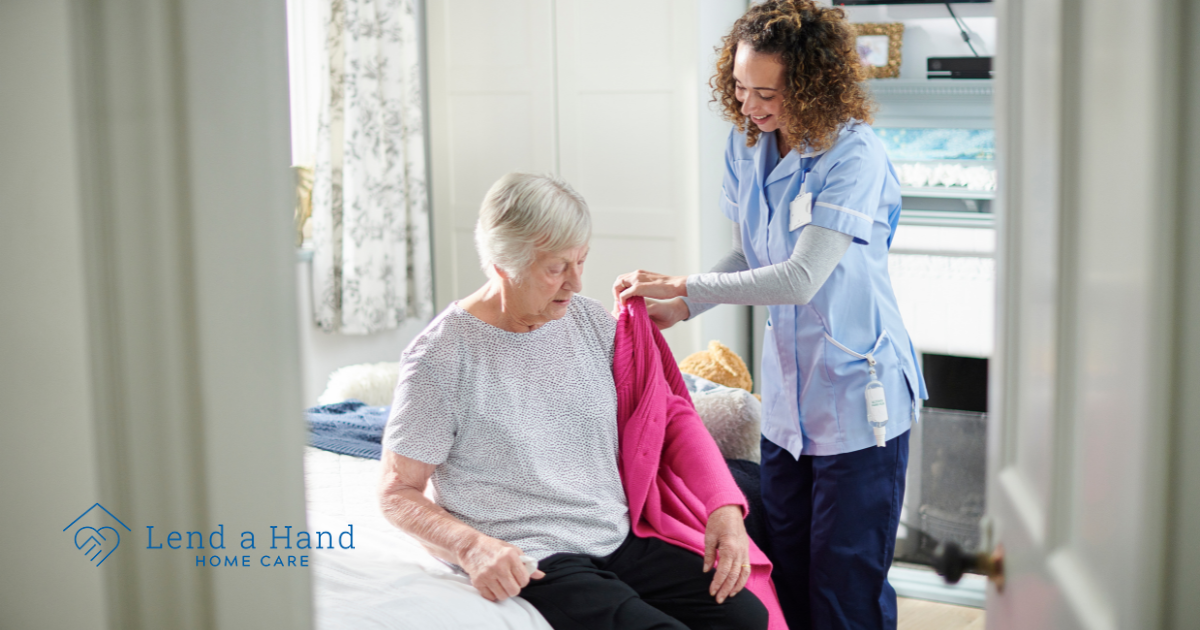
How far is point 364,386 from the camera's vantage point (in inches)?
115

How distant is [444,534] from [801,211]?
885mm

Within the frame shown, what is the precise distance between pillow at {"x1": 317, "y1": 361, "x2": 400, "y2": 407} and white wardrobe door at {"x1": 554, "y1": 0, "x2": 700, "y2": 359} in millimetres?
998

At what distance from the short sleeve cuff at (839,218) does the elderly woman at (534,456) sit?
0.43m

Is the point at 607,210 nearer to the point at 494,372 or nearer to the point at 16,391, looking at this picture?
the point at 494,372

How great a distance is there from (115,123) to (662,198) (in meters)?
3.07

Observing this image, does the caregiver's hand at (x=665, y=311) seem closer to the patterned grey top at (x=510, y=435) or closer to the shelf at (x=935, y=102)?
the patterned grey top at (x=510, y=435)

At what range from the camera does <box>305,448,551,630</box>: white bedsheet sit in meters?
1.45

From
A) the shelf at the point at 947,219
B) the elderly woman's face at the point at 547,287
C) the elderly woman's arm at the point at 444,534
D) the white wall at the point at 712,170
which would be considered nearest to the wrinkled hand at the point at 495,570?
the elderly woman's arm at the point at 444,534

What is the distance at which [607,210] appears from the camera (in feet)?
11.8

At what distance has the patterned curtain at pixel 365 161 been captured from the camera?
3.55 m

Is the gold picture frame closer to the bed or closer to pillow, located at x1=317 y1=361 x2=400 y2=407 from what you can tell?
the bed

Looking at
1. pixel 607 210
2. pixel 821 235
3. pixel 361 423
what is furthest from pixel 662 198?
pixel 821 235

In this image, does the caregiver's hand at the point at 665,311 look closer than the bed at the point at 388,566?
No

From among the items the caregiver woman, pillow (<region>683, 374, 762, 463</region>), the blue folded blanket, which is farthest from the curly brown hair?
the blue folded blanket
